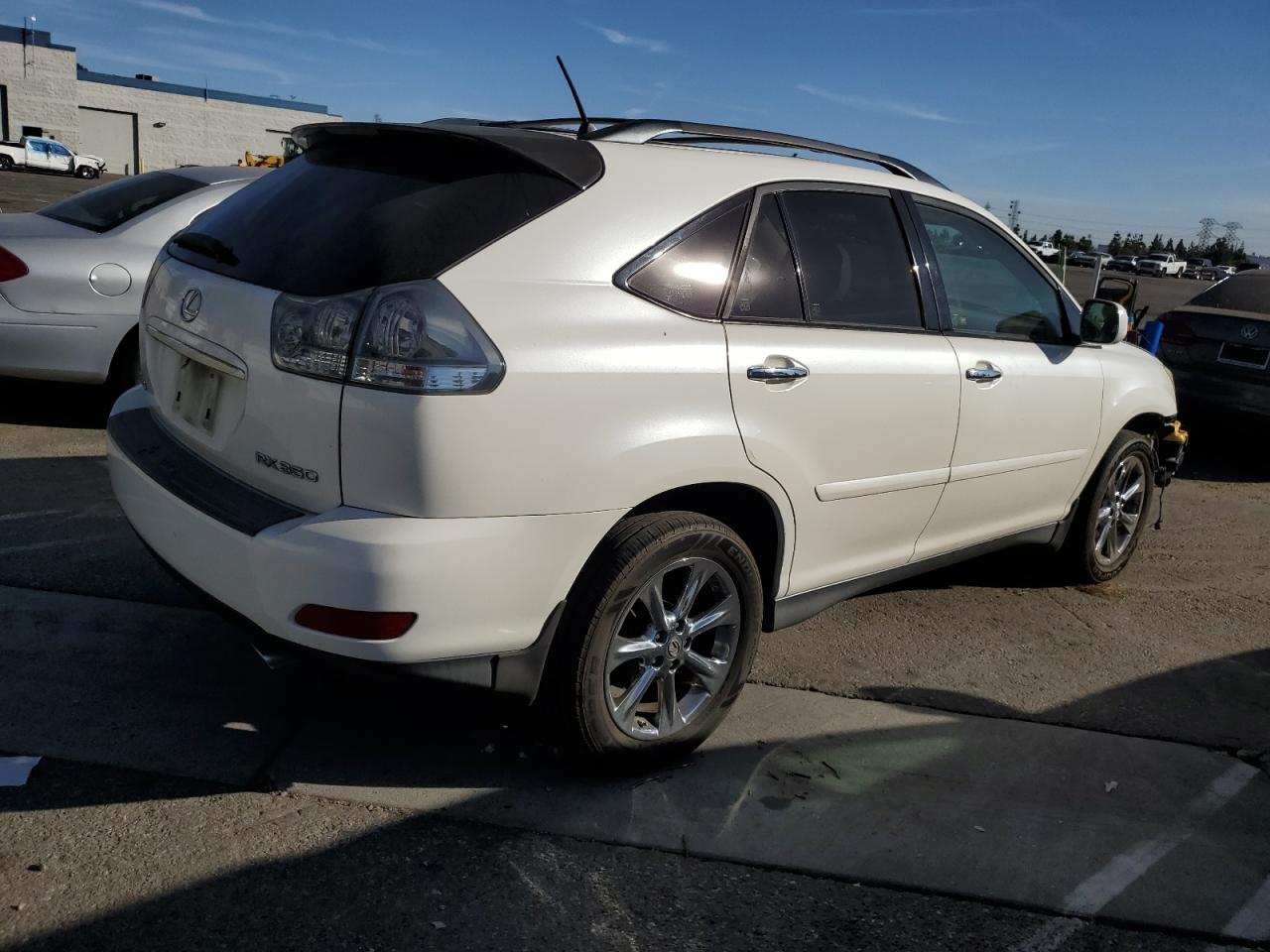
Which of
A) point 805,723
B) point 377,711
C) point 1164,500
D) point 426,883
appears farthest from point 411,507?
point 1164,500

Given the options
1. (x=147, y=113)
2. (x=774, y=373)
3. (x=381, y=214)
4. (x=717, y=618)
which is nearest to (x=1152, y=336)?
(x=774, y=373)

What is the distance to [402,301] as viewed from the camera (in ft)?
8.64

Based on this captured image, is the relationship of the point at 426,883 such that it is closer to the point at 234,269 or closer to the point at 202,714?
the point at 202,714

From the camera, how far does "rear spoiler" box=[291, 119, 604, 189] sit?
292cm

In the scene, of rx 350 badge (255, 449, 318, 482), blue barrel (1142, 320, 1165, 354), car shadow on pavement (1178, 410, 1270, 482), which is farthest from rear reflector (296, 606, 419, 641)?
car shadow on pavement (1178, 410, 1270, 482)

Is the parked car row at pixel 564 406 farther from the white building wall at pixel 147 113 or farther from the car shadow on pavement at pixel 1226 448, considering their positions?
the white building wall at pixel 147 113

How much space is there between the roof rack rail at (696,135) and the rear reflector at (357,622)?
153 centimetres

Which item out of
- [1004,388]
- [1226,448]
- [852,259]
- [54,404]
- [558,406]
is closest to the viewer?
[558,406]

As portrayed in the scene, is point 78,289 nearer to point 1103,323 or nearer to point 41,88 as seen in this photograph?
point 1103,323

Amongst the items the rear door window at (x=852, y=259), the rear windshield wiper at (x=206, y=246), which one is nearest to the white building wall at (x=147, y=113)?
the rear windshield wiper at (x=206, y=246)

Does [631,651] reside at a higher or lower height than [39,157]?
lower

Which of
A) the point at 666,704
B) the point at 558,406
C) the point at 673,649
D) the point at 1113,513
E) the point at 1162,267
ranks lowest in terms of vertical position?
the point at 666,704

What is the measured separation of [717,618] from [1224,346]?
6.64m

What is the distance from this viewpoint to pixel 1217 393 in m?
8.34
